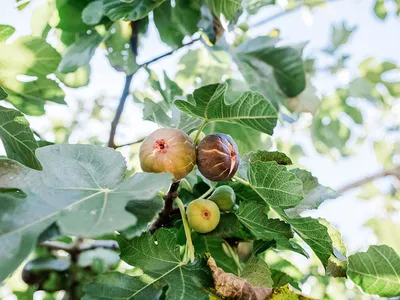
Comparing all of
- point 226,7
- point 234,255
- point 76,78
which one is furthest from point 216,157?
point 76,78

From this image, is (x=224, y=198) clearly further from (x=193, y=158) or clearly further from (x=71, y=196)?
(x=71, y=196)

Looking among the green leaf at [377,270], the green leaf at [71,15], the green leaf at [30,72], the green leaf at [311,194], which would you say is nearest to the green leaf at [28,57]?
the green leaf at [30,72]

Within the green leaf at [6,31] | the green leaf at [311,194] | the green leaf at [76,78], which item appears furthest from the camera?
the green leaf at [76,78]

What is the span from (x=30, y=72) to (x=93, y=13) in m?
0.34

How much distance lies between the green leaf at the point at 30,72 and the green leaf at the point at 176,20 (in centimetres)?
53

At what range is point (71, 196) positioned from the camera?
0.94 metres

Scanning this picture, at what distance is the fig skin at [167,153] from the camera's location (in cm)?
114

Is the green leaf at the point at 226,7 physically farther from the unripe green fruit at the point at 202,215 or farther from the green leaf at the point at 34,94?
the unripe green fruit at the point at 202,215

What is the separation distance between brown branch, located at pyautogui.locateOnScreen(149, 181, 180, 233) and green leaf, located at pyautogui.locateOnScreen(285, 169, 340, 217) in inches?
11.4

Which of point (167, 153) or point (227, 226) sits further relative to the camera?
point (227, 226)

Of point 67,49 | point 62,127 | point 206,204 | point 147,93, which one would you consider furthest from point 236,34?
point 206,204

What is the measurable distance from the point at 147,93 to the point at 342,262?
1341 mm

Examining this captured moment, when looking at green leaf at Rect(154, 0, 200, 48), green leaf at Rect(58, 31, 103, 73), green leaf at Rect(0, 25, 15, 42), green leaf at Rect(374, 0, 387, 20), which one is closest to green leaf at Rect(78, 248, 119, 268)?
green leaf at Rect(58, 31, 103, 73)

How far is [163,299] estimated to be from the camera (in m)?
1.14
